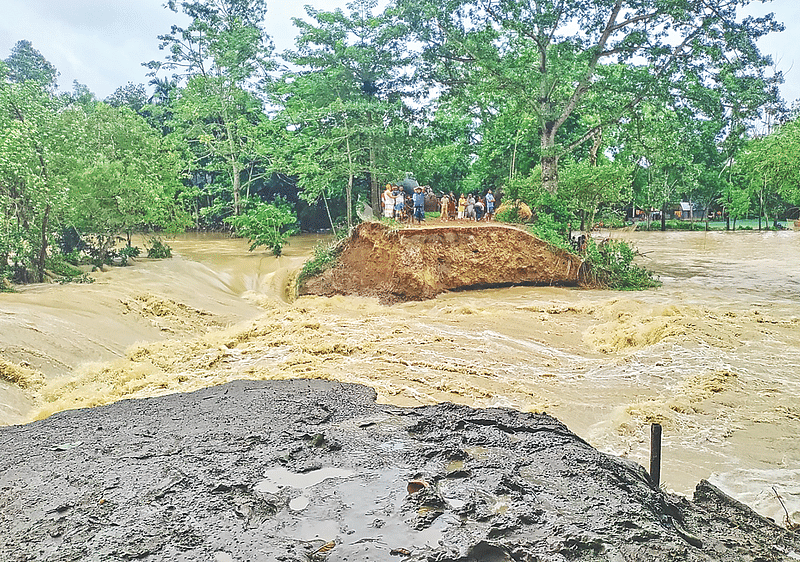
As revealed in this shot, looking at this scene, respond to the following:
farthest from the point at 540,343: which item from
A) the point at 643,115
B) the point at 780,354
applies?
the point at 643,115

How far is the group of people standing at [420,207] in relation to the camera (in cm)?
1795

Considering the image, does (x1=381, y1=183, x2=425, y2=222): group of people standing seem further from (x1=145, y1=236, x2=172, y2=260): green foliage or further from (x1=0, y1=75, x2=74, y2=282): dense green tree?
(x1=0, y1=75, x2=74, y2=282): dense green tree

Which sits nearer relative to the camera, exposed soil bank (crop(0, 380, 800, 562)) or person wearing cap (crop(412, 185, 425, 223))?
exposed soil bank (crop(0, 380, 800, 562))

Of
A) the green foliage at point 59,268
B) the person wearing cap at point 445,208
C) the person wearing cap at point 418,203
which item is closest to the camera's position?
the green foliage at point 59,268

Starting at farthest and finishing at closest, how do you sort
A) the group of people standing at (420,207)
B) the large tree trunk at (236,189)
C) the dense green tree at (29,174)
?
the large tree trunk at (236,189), the group of people standing at (420,207), the dense green tree at (29,174)

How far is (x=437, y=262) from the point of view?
16469mm

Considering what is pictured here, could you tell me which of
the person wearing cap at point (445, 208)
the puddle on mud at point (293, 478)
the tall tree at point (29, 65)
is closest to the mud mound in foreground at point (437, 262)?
the person wearing cap at point (445, 208)

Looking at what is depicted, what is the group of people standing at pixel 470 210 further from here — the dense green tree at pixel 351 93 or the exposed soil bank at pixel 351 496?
the exposed soil bank at pixel 351 496

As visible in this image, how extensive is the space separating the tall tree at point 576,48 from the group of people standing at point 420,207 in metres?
2.44

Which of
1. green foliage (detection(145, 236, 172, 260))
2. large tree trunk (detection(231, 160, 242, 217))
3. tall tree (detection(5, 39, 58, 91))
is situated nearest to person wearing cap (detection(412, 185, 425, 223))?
green foliage (detection(145, 236, 172, 260))

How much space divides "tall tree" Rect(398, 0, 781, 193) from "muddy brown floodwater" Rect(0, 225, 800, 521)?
755 cm

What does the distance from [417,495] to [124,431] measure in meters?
2.82

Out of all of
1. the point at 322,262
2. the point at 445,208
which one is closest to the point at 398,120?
the point at 445,208

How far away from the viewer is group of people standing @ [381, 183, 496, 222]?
58.9 feet
